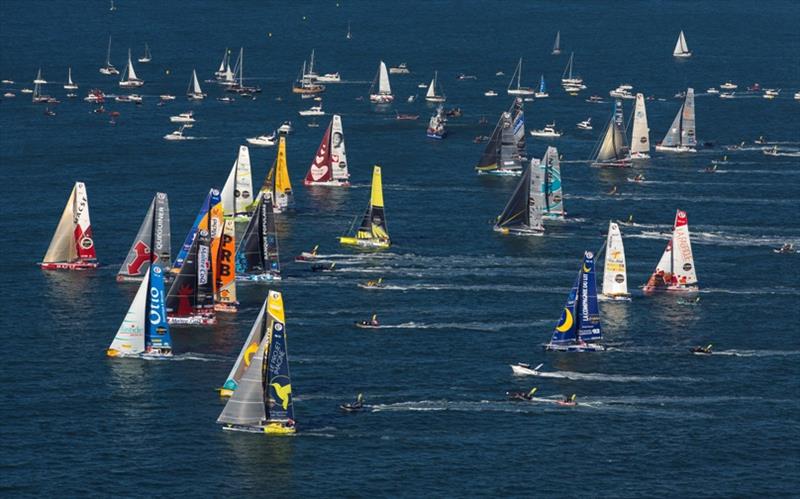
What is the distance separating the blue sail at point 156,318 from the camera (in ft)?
581

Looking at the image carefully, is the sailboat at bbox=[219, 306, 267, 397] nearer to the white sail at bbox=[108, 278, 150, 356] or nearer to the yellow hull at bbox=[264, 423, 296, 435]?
the yellow hull at bbox=[264, 423, 296, 435]

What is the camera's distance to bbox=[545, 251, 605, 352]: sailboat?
182m

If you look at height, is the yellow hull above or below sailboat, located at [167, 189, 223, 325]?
below

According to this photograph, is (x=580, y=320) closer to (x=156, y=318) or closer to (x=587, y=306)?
(x=587, y=306)

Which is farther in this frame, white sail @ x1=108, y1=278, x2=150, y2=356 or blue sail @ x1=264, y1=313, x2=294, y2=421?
white sail @ x1=108, y1=278, x2=150, y2=356

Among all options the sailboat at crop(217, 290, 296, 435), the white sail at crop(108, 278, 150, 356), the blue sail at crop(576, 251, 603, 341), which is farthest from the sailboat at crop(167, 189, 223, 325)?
the blue sail at crop(576, 251, 603, 341)

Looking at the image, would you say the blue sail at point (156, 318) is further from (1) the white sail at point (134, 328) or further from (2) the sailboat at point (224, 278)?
→ (2) the sailboat at point (224, 278)

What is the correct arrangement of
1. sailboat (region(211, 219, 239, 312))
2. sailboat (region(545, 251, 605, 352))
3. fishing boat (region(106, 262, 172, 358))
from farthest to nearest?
sailboat (region(211, 219, 239, 312)), sailboat (region(545, 251, 605, 352)), fishing boat (region(106, 262, 172, 358))

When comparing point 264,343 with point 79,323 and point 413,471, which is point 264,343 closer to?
point 413,471

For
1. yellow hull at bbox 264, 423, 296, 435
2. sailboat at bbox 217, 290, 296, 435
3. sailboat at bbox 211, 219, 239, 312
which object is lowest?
yellow hull at bbox 264, 423, 296, 435

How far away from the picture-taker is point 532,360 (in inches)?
7077

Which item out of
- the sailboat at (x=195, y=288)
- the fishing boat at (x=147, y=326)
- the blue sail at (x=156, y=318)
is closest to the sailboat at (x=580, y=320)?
the sailboat at (x=195, y=288)

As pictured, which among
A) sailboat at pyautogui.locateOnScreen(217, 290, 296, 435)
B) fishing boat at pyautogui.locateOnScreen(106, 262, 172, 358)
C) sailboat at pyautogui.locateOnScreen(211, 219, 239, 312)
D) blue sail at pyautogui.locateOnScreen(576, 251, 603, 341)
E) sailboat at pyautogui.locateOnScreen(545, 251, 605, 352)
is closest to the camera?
sailboat at pyautogui.locateOnScreen(217, 290, 296, 435)

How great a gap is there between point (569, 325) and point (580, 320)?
1.29 metres
